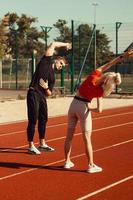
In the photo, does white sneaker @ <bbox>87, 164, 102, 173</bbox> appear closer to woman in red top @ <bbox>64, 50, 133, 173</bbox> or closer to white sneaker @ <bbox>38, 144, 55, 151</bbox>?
woman in red top @ <bbox>64, 50, 133, 173</bbox>

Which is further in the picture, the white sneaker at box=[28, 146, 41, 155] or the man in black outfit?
the white sneaker at box=[28, 146, 41, 155]

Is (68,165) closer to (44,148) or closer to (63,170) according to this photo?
(63,170)

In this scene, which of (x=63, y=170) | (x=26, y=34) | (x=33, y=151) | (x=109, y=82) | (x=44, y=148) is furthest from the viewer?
(x=26, y=34)

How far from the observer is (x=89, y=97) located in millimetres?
8117

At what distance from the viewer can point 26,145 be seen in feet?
35.9

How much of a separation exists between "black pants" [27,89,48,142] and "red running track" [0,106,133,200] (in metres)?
0.49

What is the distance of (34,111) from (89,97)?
192 cm

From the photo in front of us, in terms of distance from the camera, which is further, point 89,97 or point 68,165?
point 68,165

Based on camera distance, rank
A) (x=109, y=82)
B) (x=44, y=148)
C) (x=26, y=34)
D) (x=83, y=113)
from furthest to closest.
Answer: (x=26, y=34)
(x=44, y=148)
(x=83, y=113)
(x=109, y=82)

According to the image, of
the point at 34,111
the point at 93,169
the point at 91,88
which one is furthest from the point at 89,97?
the point at 34,111

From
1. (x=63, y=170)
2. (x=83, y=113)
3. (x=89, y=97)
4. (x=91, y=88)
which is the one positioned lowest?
(x=63, y=170)

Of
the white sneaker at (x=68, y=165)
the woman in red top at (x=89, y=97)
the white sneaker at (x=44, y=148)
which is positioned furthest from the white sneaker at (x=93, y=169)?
the white sneaker at (x=44, y=148)

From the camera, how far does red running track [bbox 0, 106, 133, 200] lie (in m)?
7.04

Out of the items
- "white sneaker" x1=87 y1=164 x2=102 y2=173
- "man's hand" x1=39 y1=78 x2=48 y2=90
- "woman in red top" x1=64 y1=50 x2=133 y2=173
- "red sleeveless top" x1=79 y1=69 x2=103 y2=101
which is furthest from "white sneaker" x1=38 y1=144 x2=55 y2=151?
"red sleeveless top" x1=79 y1=69 x2=103 y2=101
